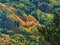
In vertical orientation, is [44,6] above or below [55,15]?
below

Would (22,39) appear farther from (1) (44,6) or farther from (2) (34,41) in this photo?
(1) (44,6)

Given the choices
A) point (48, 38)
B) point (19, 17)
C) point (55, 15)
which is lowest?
point (19, 17)

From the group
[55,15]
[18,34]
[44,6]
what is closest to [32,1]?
[44,6]

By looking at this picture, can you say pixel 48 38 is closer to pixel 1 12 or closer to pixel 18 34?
pixel 18 34

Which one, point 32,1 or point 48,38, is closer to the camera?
point 48,38

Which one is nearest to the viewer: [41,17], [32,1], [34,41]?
[34,41]

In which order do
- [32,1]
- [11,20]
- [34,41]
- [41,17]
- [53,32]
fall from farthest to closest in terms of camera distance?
1. [32,1]
2. [41,17]
3. [11,20]
4. [34,41]
5. [53,32]
